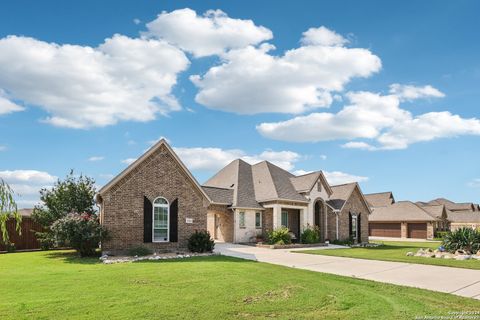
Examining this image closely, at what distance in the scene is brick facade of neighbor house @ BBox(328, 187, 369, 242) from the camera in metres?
32.5

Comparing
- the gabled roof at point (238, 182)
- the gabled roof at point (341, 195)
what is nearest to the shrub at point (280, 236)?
the gabled roof at point (238, 182)

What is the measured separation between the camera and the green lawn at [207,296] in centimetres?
754

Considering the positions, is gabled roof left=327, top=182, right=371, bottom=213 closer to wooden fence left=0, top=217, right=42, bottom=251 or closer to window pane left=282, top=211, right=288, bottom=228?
window pane left=282, top=211, right=288, bottom=228

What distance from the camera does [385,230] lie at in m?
51.8

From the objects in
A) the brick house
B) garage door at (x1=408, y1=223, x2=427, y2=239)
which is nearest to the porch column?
the brick house

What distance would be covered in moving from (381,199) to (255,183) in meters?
39.4

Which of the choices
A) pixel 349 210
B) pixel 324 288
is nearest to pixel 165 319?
pixel 324 288

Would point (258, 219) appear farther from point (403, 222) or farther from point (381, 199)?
point (381, 199)

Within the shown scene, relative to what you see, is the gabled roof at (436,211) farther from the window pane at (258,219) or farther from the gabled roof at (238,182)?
the window pane at (258,219)

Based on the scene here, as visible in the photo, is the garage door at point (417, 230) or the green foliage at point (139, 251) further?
the garage door at point (417, 230)

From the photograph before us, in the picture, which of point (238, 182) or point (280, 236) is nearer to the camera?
point (280, 236)

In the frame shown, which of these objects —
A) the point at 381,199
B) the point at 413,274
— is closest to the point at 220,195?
the point at 413,274

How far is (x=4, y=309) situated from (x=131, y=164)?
38.7 ft

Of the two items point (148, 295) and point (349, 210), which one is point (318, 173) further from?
point (148, 295)
